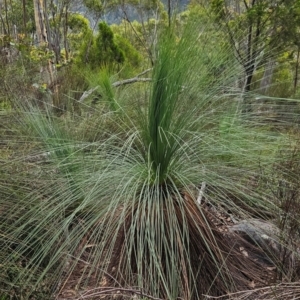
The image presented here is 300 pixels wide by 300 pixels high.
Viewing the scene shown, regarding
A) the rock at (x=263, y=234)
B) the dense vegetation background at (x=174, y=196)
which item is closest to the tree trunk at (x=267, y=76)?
the dense vegetation background at (x=174, y=196)

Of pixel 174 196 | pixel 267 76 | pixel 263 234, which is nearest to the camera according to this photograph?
pixel 174 196

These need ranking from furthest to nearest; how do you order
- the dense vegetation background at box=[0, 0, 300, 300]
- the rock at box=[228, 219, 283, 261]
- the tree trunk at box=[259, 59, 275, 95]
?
the tree trunk at box=[259, 59, 275, 95], the rock at box=[228, 219, 283, 261], the dense vegetation background at box=[0, 0, 300, 300]

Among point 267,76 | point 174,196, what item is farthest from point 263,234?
point 267,76

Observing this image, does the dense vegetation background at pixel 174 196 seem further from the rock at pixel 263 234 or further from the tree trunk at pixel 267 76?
the tree trunk at pixel 267 76

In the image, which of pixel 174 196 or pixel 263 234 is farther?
pixel 263 234

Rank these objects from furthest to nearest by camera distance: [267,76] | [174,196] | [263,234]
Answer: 1. [267,76]
2. [263,234]
3. [174,196]

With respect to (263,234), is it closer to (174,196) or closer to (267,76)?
(174,196)

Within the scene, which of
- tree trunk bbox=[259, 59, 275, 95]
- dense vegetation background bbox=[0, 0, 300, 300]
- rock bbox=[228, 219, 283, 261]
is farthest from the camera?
tree trunk bbox=[259, 59, 275, 95]

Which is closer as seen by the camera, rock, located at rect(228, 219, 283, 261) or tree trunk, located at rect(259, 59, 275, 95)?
rock, located at rect(228, 219, 283, 261)

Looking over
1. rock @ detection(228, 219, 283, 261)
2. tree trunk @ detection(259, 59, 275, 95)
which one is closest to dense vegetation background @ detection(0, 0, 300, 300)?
rock @ detection(228, 219, 283, 261)

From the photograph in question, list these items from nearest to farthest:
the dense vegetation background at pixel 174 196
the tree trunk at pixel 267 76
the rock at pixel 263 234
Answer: the dense vegetation background at pixel 174 196, the rock at pixel 263 234, the tree trunk at pixel 267 76

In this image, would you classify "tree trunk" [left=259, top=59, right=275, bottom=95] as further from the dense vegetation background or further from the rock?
the rock

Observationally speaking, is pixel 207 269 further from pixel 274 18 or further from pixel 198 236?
pixel 274 18

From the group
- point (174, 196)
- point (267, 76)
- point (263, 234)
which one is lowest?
point (263, 234)
